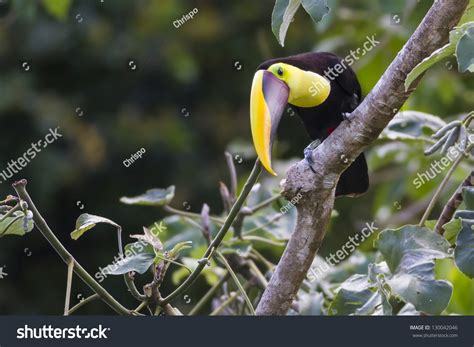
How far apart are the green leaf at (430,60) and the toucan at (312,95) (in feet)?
1.72

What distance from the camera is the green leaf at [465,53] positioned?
1.19 meters

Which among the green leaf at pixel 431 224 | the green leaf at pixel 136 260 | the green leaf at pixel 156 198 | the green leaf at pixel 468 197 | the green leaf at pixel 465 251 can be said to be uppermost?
the green leaf at pixel 136 260

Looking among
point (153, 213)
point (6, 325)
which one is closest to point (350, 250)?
point (6, 325)

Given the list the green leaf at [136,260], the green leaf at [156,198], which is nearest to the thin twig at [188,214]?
the green leaf at [156,198]

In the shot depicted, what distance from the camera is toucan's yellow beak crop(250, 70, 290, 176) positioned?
1.75 meters

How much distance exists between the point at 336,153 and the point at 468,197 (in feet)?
0.74

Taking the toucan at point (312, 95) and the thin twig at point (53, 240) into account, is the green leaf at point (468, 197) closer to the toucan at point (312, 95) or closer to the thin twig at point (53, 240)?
the toucan at point (312, 95)

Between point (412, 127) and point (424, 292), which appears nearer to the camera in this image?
point (424, 292)

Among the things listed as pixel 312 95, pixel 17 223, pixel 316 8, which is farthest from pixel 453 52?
pixel 312 95

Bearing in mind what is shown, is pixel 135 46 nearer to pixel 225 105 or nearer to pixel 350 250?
pixel 225 105

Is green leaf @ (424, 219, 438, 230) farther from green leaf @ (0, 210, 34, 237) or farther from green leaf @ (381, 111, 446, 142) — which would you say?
green leaf @ (0, 210, 34, 237)

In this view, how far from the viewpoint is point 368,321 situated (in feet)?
4.71

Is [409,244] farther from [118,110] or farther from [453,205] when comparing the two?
[118,110]

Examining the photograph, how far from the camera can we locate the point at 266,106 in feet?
6.03
